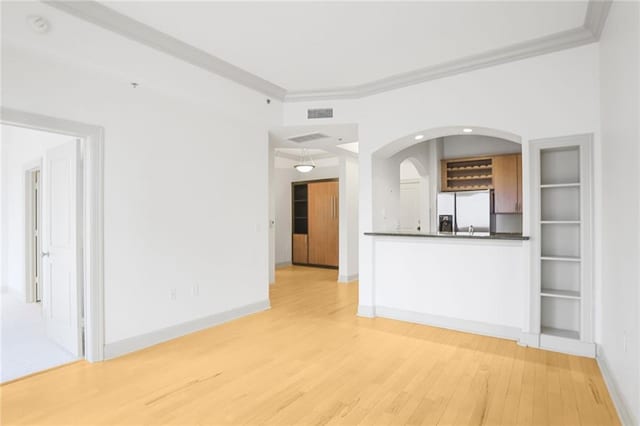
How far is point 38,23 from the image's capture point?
2674 millimetres

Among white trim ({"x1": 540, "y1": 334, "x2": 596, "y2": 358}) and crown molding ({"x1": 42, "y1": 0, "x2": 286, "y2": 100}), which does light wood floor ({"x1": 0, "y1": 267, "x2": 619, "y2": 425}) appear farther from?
crown molding ({"x1": 42, "y1": 0, "x2": 286, "y2": 100})

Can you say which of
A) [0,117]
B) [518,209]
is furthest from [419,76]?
[0,117]

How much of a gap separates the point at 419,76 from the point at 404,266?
89.2 inches

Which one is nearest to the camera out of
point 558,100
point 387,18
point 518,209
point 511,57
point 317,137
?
point 387,18

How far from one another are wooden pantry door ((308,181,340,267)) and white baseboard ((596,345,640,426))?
5952mm

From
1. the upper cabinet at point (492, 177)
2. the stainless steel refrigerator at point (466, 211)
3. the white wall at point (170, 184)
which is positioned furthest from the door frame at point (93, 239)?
the upper cabinet at point (492, 177)

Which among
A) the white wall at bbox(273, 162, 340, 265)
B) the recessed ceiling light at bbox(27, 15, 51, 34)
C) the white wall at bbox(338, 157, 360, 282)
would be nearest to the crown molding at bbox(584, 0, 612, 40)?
the recessed ceiling light at bbox(27, 15, 51, 34)

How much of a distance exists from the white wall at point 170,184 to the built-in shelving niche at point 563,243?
326 centimetres

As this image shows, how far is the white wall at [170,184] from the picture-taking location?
3061 mm

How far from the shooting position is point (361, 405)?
239 cm

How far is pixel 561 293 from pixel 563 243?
0.49m

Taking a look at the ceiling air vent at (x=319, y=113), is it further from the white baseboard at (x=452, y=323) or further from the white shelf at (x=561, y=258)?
the white shelf at (x=561, y=258)

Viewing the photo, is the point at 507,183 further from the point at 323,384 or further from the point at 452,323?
the point at 323,384

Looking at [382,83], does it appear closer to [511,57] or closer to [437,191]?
[511,57]
